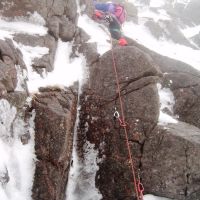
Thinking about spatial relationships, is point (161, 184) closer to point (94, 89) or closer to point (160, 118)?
point (160, 118)

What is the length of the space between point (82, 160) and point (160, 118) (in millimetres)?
3474

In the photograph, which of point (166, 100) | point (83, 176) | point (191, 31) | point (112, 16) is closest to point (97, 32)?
point (112, 16)

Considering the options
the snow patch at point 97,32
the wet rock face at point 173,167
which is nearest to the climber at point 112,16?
the snow patch at point 97,32

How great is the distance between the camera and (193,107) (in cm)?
1522

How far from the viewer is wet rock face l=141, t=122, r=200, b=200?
1224 centimetres

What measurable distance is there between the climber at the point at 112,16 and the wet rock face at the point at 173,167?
26.2 ft

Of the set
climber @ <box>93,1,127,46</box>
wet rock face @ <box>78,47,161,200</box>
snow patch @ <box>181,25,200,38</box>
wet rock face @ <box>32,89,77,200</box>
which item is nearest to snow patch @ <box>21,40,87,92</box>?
wet rock face @ <box>32,89,77,200</box>

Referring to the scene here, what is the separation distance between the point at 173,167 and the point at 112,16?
10.3 m

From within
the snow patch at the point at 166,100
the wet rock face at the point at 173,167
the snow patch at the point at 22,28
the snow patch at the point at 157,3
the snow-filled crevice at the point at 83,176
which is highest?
the snow patch at the point at 22,28

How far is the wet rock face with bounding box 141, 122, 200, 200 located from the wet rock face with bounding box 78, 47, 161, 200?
0.57m

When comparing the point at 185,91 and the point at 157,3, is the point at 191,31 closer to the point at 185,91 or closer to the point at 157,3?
the point at 157,3

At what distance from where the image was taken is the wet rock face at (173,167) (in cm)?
1224

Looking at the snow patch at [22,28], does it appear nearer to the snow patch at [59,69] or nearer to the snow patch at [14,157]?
the snow patch at [59,69]

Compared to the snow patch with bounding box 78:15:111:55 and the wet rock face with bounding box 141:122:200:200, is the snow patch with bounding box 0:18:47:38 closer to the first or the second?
the snow patch with bounding box 78:15:111:55
